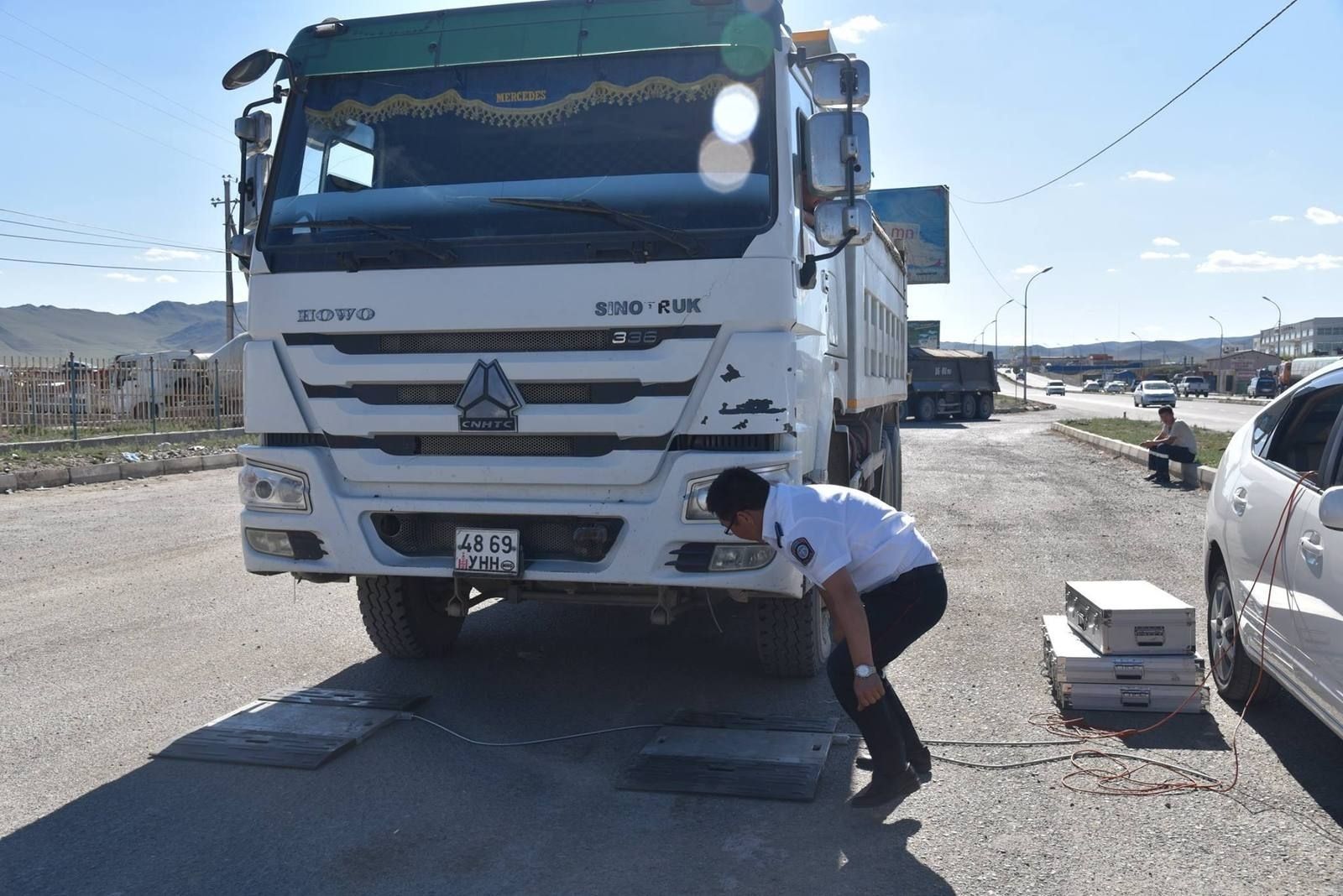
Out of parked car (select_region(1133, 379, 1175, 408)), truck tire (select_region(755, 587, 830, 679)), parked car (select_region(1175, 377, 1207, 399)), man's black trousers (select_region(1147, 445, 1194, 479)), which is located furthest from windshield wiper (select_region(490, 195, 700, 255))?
parked car (select_region(1175, 377, 1207, 399))

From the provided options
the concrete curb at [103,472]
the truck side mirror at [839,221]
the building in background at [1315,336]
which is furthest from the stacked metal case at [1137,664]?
the building in background at [1315,336]

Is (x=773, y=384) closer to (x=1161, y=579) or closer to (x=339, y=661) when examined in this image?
(x=339, y=661)

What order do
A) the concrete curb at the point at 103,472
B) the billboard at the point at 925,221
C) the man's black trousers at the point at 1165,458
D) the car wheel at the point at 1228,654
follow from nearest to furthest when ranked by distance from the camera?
the car wheel at the point at 1228,654, the concrete curb at the point at 103,472, the man's black trousers at the point at 1165,458, the billboard at the point at 925,221

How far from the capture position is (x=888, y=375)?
10078 mm

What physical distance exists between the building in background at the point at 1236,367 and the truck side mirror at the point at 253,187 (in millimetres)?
96404

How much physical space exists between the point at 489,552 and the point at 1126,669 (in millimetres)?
2904

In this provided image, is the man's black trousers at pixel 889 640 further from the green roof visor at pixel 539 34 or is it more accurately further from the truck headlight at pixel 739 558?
the green roof visor at pixel 539 34

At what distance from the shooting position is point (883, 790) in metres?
4.09

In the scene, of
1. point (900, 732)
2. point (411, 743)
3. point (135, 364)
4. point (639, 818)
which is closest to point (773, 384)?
point (900, 732)

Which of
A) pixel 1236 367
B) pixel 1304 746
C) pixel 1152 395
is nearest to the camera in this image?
pixel 1304 746

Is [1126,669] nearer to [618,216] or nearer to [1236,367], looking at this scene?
[618,216]

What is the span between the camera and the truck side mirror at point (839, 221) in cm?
483

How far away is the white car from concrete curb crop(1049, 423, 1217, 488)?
96.9 inches

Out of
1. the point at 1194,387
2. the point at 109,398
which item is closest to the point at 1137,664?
the point at 109,398
